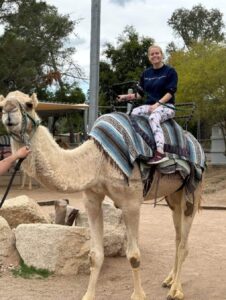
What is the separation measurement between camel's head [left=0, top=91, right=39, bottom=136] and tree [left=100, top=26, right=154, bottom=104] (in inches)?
1202

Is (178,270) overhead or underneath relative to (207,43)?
underneath

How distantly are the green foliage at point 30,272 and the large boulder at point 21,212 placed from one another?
1.35m

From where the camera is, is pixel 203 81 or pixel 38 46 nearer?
pixel 38 46

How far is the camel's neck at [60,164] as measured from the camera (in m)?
4.68

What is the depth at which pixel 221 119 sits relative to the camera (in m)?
23.3

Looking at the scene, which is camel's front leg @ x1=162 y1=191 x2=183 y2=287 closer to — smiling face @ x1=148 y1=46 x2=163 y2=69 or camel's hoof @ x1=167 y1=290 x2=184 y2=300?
camel's hoof @ x1=167 y1=290 x2=184 y2=300

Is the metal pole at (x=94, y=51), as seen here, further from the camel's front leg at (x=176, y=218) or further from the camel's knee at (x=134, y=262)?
the camel's knee at (x=134, y=262)

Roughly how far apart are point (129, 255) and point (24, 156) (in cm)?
163

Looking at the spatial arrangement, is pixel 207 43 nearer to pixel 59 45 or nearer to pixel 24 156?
pixel 59 45

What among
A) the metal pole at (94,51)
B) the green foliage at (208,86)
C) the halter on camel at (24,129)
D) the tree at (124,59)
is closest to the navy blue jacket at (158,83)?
the halter on camel at (24,129)

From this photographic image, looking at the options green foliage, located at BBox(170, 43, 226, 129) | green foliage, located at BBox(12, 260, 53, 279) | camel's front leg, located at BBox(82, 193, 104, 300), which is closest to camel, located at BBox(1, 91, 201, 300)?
camel's front leg, located at BBox(82, 193, 104, 300)

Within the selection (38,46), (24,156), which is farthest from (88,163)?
(38,46)

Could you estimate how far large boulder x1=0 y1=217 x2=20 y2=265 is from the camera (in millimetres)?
6906

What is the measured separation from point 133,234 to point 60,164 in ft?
3.57
